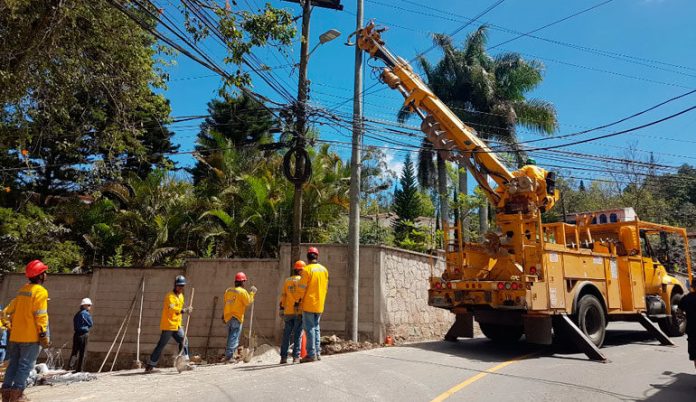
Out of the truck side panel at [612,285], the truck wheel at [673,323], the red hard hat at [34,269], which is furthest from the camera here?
the truck wheel at [673,323]

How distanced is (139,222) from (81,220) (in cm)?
251

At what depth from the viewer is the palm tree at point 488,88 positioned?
22.2 metres

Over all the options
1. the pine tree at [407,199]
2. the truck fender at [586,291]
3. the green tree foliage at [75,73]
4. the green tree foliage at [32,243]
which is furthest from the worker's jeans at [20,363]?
the pine tree at [407,199]

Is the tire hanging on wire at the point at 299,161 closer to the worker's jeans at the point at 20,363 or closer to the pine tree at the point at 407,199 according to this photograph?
the worker's jeans at the point at 20,363

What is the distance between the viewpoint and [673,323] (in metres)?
12.0

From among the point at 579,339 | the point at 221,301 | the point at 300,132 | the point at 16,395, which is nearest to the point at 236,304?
the point at 221,301

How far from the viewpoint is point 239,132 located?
23781mm

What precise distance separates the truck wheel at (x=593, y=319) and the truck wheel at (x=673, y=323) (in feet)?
11.3

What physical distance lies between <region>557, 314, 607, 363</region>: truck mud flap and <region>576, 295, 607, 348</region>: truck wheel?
648 millimetres

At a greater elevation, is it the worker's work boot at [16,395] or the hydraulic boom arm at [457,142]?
the hydraulic boom arm at [457,142]

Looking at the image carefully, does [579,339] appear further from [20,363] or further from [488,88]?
[488,88]

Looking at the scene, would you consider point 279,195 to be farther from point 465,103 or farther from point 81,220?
point 465,103

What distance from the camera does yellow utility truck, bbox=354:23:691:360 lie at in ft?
29.0

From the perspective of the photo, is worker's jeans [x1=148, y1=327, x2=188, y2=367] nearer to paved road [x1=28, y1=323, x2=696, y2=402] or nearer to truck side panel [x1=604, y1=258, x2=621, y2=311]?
paved road [x1=28, y1=323, x2=696, y2=402]
